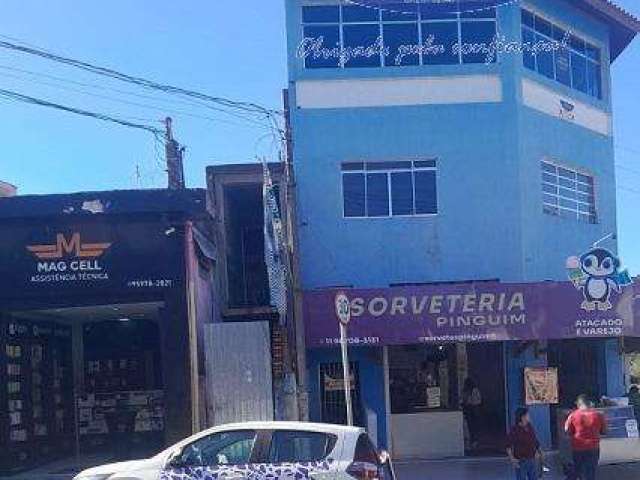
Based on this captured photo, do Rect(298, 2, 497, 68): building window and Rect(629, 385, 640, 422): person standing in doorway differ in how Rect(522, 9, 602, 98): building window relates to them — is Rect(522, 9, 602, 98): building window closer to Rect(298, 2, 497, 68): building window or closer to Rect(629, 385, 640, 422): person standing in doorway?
Rect(298, 2, 497, 68): building window

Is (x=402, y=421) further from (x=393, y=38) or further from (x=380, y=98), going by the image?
(x=393, y=38)

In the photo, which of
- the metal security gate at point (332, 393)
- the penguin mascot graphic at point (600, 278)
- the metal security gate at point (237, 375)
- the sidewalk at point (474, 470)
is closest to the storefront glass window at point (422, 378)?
the metal security gate at point (332, 393)

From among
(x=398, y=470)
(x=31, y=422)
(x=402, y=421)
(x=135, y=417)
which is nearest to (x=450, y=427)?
(x=402, y=421)

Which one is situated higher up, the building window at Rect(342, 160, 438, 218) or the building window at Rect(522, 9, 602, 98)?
the building window at Rect(522, 9, 602, 98)

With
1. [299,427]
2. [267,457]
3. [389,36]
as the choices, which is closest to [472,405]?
[389,36]

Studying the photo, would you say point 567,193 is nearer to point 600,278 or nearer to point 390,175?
point 600,278

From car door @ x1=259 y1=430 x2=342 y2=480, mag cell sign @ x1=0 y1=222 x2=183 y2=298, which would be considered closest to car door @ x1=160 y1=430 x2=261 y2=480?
car door @ x1=259 y1=430 x2=342 y2=480

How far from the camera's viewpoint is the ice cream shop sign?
52.2ft

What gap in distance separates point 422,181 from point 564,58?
17.1 ft

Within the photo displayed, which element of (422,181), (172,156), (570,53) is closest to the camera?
(422,181)

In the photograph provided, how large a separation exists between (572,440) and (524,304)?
3.81 meters

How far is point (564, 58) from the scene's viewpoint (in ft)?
67.3

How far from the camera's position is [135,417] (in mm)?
19016

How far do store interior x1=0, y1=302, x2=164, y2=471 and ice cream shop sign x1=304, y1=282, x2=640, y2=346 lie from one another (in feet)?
11.8
